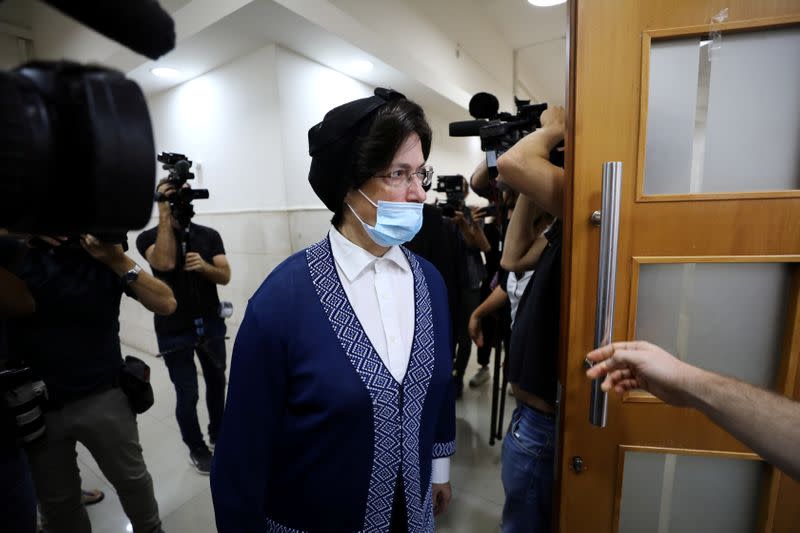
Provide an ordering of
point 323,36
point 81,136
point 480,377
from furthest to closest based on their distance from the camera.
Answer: point 480,377 < point 323,36 < point 81,136

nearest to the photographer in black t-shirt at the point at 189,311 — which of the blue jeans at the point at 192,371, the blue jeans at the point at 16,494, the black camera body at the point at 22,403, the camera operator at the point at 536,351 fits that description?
the blue jeans at the point at 192,371

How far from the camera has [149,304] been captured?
1355 mm

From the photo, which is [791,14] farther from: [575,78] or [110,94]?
[110,94]

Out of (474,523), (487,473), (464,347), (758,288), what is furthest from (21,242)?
(464,347)

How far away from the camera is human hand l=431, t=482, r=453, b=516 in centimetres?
107

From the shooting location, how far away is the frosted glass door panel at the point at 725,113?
812 millimetres

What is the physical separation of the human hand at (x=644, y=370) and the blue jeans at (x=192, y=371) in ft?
6.69

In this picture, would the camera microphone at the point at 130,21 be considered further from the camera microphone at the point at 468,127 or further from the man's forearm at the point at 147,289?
the man's forearm at the point at 147,289

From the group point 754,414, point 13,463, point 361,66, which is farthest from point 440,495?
point 361,66

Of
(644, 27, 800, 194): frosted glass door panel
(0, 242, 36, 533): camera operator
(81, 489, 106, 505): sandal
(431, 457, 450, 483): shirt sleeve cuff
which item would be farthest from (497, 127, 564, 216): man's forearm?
(81, 489, 106, 505): sandal

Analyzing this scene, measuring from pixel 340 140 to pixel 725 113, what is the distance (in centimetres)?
92

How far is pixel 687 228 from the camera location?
0.86 m

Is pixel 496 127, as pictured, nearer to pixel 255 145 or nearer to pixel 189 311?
pixel 189 311

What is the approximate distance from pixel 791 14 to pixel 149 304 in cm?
204
